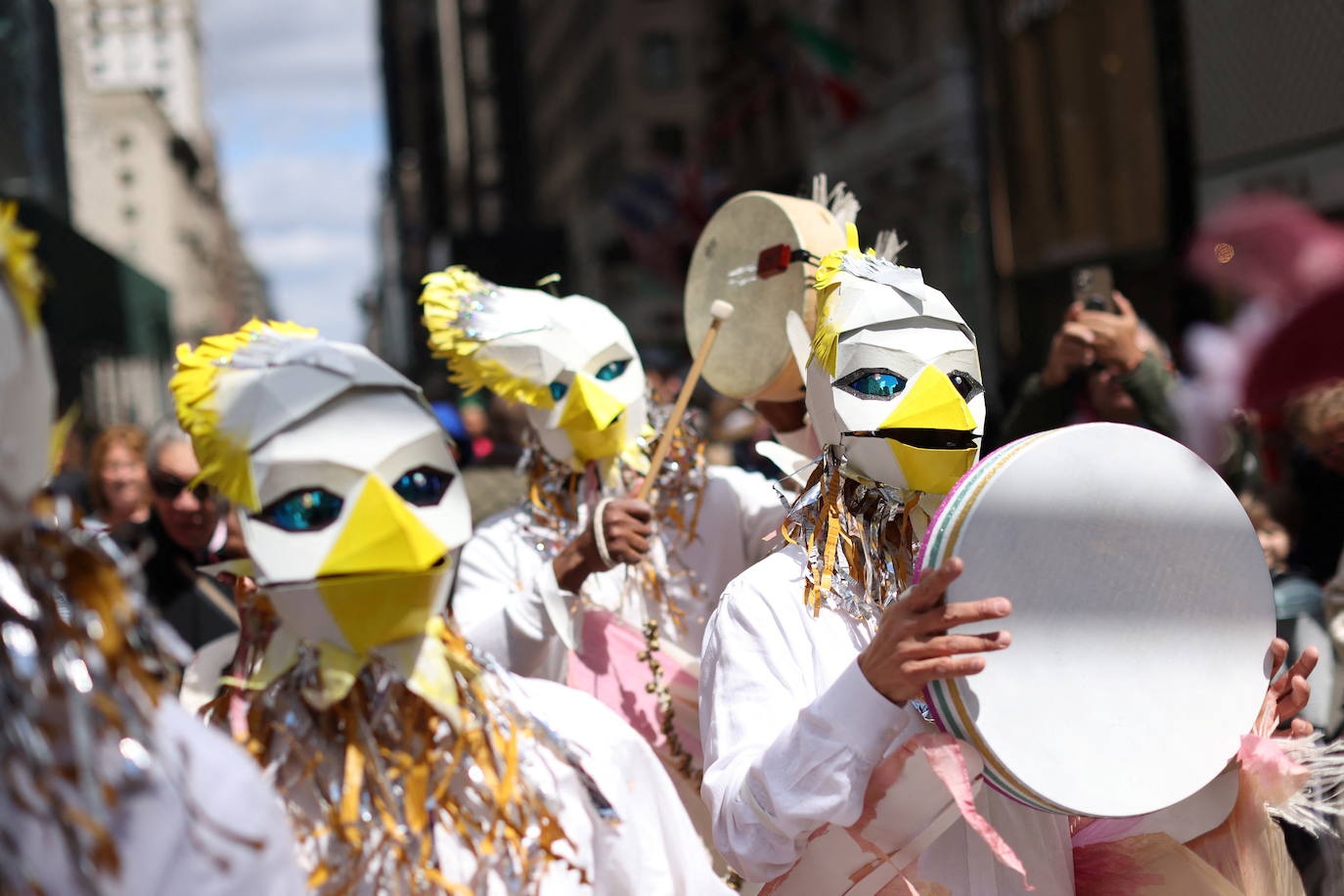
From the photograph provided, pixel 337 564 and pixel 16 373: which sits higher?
pixel 16 373

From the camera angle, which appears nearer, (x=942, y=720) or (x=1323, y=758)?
(x=942, y=720)

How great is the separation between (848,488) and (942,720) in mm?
503

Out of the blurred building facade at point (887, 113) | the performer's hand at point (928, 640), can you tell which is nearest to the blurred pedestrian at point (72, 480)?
the performer's hand at point (928, 640)

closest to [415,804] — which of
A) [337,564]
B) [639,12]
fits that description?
[337,564]

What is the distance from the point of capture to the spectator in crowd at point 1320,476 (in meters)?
3.61

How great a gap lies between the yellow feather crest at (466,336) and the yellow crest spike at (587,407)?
6 centimetres

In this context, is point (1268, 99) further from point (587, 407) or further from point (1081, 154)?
point (587, 407)

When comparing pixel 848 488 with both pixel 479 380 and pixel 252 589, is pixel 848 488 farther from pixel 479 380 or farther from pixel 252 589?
pixel 479 380

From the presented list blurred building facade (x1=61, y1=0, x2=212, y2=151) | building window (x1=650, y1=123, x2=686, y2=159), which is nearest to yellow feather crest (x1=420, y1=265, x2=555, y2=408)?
building window (x1=650, y1=123, x2=686, y2=159)

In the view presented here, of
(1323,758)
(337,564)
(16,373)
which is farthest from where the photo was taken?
(1323,758)

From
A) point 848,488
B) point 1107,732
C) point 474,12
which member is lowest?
point 1107,732

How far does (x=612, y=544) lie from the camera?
2.83 m

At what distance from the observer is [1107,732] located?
6.33 ft

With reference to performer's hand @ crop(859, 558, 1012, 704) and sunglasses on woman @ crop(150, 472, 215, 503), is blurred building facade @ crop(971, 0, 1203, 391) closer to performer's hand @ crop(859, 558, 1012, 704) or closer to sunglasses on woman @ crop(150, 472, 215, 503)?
sunglasses on woman @ crop(150, 472, 215, 503)
